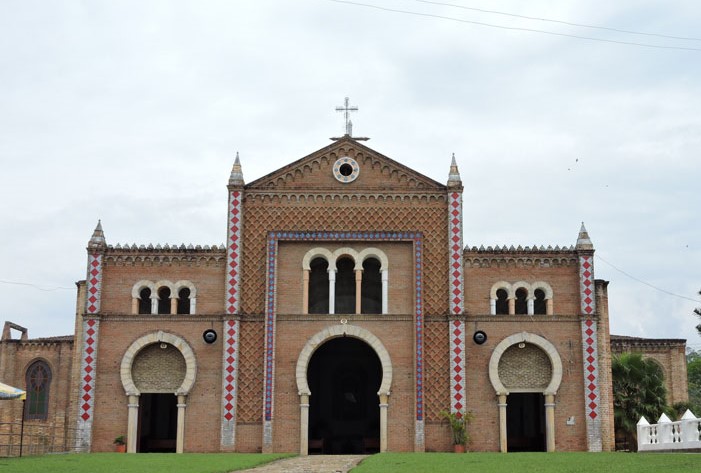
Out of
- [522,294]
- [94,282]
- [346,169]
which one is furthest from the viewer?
[346,169]

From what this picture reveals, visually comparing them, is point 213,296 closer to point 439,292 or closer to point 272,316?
point 272,316

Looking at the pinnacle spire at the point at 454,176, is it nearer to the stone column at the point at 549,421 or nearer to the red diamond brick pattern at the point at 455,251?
the red diamond brick pattern at the point at 455,251

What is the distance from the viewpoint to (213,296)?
36656 millimetres

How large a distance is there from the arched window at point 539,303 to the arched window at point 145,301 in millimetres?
15905

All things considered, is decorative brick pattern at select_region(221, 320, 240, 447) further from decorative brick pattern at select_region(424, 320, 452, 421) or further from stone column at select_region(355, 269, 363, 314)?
decorative brick pattern at select_region(424, 320, 452, 421)

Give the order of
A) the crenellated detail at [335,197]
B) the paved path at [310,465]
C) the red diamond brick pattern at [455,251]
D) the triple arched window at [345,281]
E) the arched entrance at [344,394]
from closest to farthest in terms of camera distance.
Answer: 1. the paved path at [310,465]
2. the red diamond brick pattern at [455,251]
3. the triple arched window at [345,281]
4. the crenellated detail at [335,197]
5. the arched entrance at [344,394]

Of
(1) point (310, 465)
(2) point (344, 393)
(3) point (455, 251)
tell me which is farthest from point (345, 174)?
(1) point (310, 465)

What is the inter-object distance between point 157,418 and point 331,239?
38.6ft

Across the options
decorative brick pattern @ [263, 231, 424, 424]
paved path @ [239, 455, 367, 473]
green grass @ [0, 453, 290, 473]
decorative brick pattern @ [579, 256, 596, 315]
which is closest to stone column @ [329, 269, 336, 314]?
decorative brick pattern @ [263, 231, 424, 424]

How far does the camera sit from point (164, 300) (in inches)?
1480

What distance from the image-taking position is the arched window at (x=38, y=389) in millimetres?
41531

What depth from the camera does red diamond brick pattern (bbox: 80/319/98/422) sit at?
35.6m

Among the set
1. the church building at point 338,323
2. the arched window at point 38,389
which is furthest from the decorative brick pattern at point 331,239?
the arched window at point 38,389

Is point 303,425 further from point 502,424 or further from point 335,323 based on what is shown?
point 502,424
